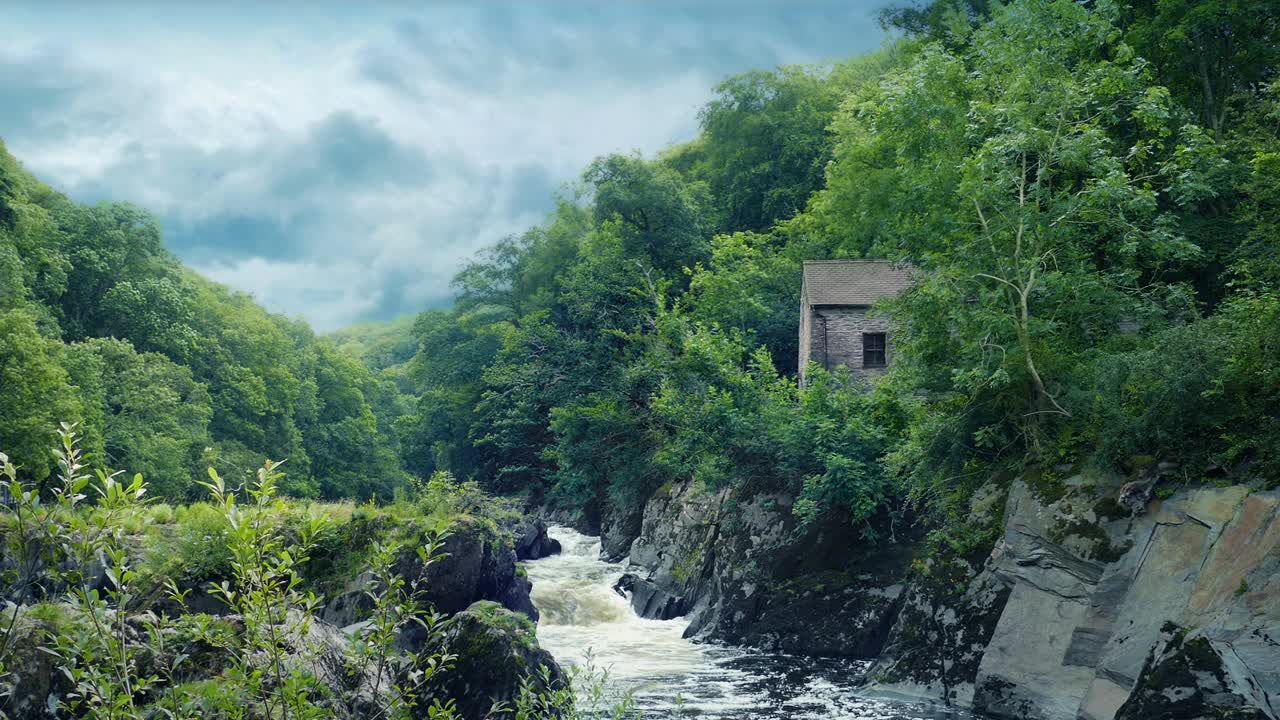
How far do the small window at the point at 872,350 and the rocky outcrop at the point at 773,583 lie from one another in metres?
7.57

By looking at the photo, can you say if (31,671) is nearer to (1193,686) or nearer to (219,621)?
(219,621)

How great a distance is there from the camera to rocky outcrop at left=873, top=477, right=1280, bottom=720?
12.9 meters

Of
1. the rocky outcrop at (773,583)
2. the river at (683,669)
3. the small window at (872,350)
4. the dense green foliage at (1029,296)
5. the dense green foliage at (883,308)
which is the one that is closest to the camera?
the dense green foliage at (1029,296)

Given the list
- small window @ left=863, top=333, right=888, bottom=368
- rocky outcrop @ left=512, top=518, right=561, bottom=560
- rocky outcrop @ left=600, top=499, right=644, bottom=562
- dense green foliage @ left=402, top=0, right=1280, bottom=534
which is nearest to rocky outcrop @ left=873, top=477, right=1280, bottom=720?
dense green foliage @ left=402, top=0, right=1280, bottom=534

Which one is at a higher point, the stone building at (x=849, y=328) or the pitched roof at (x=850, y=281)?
the pitched roof at (x=850, y=281)

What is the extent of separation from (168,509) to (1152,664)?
18769 millimetres

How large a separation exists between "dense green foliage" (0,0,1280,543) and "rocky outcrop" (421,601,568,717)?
14.6 ft

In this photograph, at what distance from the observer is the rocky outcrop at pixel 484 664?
13.8 m

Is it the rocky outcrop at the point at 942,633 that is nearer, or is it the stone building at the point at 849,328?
the rocky outcrop at the point at 942,633

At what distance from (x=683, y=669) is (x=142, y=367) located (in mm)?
29440

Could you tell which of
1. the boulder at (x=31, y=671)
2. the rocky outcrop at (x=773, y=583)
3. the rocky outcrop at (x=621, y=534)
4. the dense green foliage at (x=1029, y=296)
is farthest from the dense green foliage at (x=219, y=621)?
the rocky outcrop at (x=621, y=534)

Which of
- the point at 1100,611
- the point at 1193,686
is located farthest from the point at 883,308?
the point at 1193,686

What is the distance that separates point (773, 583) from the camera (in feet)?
80.8

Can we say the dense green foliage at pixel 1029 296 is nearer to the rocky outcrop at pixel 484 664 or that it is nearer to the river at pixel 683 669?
the river at pixel 683 669
